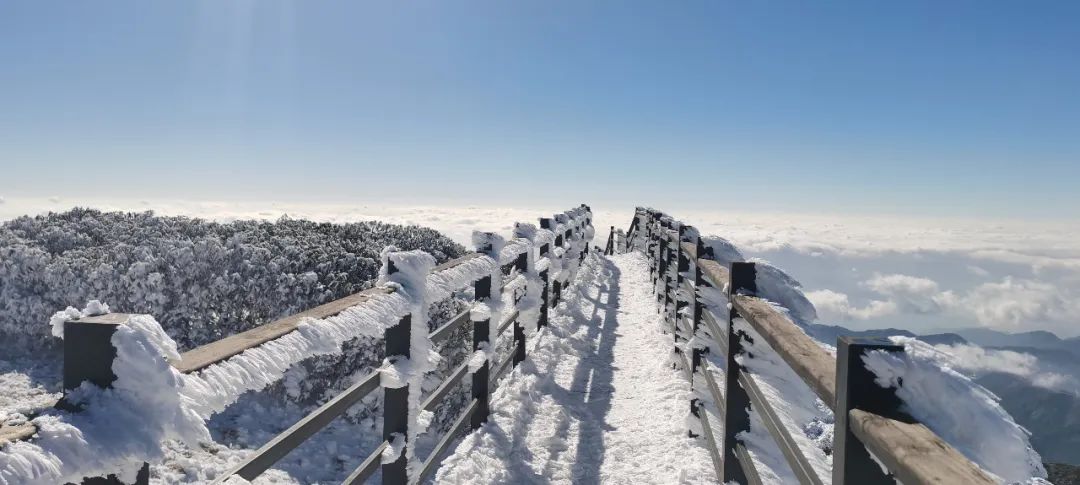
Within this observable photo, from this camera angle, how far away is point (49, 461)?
4.02 feet

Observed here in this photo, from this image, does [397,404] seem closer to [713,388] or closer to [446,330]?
[446,330]

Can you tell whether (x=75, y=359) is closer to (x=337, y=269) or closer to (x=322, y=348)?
(x=322, y=348)

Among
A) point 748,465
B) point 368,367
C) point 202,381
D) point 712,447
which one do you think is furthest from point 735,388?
point 368,367

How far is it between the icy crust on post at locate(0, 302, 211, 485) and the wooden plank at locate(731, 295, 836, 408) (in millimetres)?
1763

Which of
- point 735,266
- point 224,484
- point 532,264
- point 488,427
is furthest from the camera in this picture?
point 532,264

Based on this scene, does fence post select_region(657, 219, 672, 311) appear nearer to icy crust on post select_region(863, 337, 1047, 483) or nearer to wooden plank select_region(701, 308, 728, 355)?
wooden plank select_region(701, 308, 728, 355)

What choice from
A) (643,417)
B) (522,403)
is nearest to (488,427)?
(522,403)

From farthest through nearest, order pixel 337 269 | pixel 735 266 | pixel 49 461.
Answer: pixel 337 269 < pixel 735 266 < pixel 49 461

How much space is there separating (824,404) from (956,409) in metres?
0.77

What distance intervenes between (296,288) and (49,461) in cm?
1052

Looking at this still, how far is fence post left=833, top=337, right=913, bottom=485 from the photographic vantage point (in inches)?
64.6

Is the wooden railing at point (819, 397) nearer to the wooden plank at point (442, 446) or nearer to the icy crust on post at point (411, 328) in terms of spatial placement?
the icy crust on post at point (411, 328)

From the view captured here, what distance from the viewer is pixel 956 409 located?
152 cm

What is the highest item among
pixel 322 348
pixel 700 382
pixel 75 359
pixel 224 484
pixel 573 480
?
pixel 75 359
